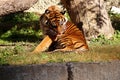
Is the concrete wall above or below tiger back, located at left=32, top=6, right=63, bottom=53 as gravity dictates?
below

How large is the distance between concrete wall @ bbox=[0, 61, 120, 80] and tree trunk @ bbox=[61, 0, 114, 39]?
13.5 feet

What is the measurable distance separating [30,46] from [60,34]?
1849 mm

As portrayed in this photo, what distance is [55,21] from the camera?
755 centimetres

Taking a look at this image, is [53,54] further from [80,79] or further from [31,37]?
[31,37]

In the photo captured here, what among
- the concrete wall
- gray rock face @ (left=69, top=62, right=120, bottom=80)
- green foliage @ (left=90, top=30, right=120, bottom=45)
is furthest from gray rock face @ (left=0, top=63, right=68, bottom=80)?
green foliage @ (left=90, top=30, right=120, bottom=45)

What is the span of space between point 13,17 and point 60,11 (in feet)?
21.9

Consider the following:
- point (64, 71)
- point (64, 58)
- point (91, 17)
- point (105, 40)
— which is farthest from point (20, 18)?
point (64, 71)

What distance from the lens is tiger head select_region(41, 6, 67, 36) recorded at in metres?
7.54

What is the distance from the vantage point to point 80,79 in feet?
19.6

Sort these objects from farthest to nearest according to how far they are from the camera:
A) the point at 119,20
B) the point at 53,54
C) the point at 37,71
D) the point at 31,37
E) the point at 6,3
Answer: the point at 119,20
the point at 31,37
the point at 6,3
the point at 53,54
the point at 37,71

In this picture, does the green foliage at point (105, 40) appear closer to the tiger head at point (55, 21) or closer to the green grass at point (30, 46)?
the green grass at point (30, 46)

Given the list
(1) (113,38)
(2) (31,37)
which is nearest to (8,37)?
(2) (31,37)

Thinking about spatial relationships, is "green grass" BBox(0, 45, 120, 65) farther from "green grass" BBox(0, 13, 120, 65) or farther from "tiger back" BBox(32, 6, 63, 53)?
"tiger back" BBox(32, 6, 63, 53)

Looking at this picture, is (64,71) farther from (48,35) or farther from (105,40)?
(105,40)
